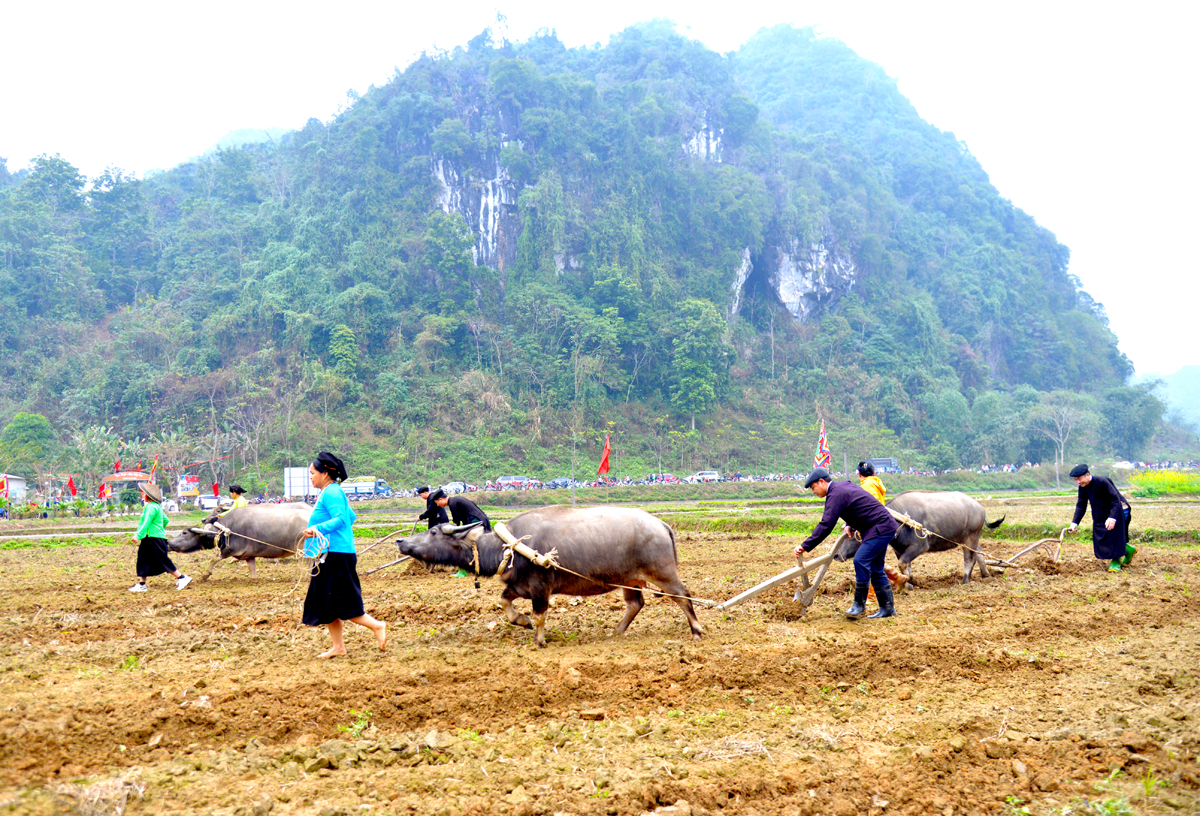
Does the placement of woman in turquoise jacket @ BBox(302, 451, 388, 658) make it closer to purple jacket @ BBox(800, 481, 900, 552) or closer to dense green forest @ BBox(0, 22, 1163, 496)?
purple jacket @ BBox(800, 481, 900, 552)

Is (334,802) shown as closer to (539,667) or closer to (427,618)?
(539,667)

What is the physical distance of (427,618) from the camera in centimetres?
843

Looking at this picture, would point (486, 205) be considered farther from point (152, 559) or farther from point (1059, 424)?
point (152, 559)

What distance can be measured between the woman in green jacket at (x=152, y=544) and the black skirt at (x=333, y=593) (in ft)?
18.6

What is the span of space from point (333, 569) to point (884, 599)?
5783mm

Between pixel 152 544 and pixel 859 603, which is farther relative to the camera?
pixel 152 544

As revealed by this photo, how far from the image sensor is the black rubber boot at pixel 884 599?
25.4 feet

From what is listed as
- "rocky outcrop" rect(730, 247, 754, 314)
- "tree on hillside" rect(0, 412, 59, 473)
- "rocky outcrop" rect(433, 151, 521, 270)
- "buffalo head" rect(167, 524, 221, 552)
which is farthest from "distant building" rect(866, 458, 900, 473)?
"tree on hillside" rect(0, 412, 59, 473)

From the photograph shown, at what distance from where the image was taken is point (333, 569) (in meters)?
6.43

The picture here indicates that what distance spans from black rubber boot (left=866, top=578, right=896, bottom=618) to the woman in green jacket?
393 inches

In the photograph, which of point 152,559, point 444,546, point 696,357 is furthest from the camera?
point 696,357

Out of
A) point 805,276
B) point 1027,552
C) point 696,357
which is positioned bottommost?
point 1027,552

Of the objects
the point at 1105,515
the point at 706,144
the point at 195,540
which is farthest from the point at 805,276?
the point at 195,540

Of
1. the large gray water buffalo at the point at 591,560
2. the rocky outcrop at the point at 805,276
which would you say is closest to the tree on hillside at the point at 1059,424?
the rocky outcrop at the point at 805,276
